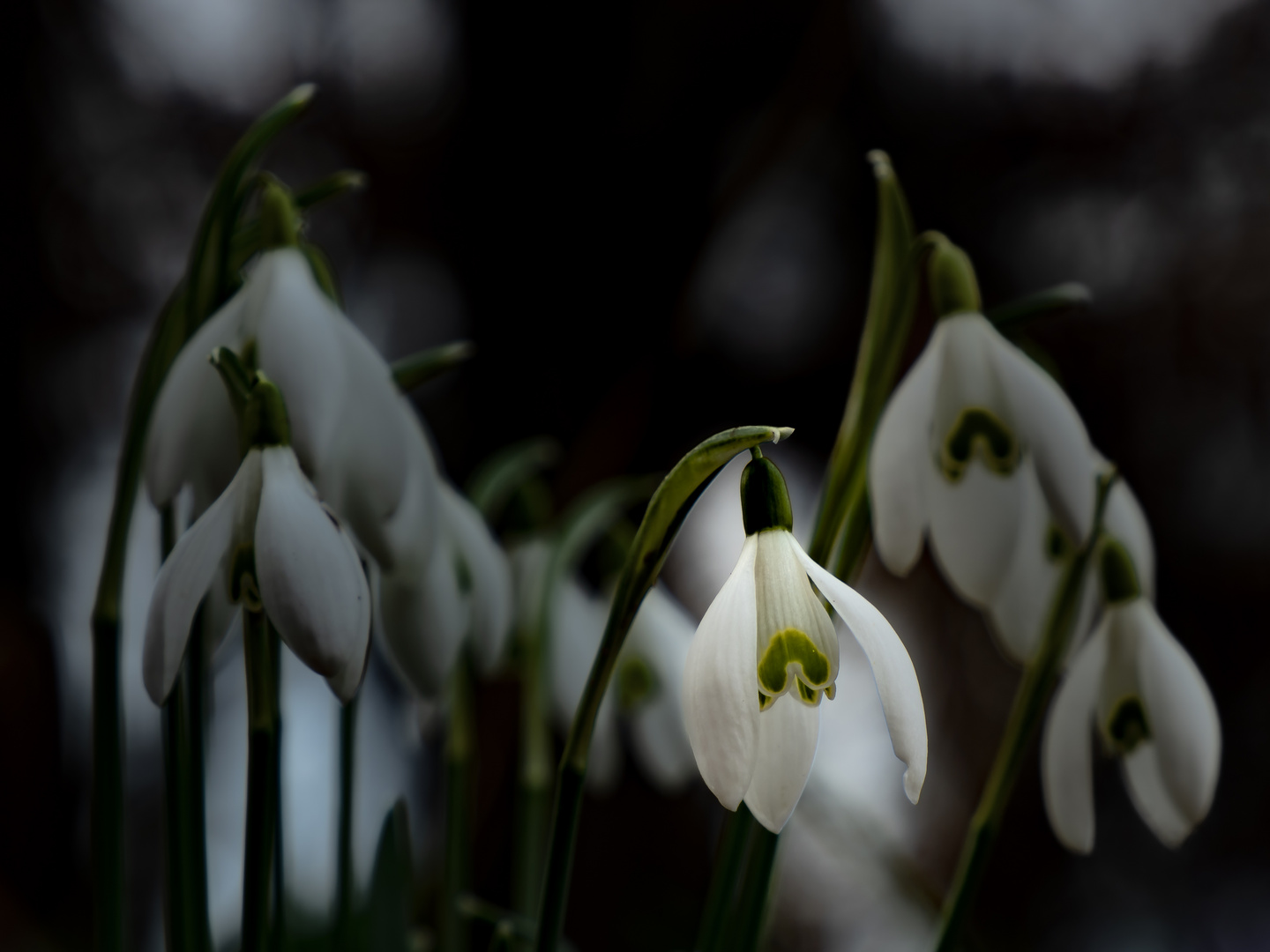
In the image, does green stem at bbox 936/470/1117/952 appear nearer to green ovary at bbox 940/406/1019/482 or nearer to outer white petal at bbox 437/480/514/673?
green ovary at bbox 940/406/1019/482

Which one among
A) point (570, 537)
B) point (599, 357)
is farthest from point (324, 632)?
point (599, 357)

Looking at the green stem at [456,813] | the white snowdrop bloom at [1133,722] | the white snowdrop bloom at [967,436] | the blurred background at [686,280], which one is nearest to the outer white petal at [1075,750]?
the white snowdrop bloom at [1133,722]

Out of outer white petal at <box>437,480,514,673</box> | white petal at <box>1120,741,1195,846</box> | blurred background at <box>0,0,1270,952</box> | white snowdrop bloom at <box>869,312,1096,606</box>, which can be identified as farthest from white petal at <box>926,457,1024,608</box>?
blurred background at <box>0,0,1270,952</box>

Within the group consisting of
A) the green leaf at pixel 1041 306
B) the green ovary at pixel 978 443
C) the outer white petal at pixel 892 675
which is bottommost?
the green ovary at pixel 978 443

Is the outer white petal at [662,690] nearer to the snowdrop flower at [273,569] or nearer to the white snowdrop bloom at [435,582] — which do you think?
the white snowdrop bloom at [435,582]

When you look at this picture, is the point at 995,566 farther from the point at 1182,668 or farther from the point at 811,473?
the point at 811,473

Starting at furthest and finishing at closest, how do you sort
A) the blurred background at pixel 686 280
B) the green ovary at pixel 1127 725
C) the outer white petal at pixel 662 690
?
the blurred background at pixel 686 280 → the outer white petal at pixel 662 690 → the green ovary at pixel 1127 725
